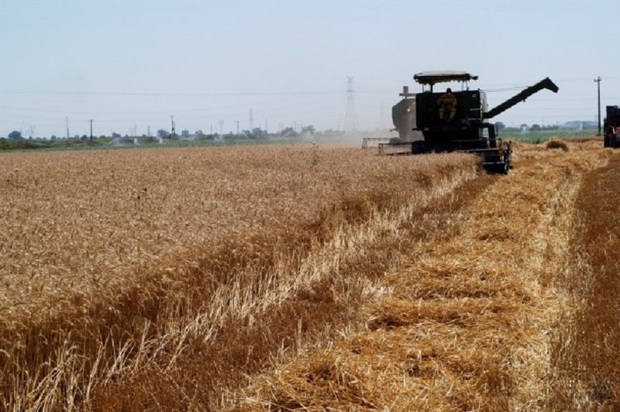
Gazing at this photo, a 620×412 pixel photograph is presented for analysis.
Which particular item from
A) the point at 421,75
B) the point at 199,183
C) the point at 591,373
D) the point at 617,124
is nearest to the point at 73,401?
the point at 591,373

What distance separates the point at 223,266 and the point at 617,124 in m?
39.3

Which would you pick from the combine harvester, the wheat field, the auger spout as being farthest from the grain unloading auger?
the combine harvester

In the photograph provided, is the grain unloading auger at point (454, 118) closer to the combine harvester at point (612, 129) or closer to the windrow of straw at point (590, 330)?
the windrow of straw at point (590, 330)

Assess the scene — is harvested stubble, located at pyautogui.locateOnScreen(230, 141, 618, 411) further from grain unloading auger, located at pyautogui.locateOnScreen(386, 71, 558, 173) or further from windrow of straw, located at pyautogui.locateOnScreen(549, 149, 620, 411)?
grain unloading auger, located at pyautogui.locateOnScreen(386, 71, 558, 173)

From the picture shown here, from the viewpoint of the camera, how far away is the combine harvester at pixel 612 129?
40.6 metres

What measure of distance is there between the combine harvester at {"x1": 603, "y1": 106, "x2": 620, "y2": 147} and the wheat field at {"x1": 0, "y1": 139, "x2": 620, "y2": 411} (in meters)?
31.6

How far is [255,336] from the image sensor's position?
634cm

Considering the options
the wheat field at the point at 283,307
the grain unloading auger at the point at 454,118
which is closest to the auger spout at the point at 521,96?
the grain unloading auger at the point at 454,118

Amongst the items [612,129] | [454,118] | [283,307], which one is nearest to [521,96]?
[454,118]

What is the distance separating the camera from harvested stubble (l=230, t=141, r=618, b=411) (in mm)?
5020

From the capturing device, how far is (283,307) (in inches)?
289

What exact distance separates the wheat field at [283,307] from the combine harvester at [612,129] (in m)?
31.6

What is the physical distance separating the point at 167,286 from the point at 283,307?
1.53 meters

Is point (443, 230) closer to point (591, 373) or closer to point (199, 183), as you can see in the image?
point (199, 183)
